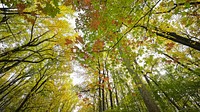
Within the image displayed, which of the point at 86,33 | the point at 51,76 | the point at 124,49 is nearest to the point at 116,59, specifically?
the point at 124,49

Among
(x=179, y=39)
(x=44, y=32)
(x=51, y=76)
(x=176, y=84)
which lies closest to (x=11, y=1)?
(x=179, y=39)

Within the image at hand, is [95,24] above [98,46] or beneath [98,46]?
above

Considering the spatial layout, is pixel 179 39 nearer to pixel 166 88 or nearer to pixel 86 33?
pixel 86 33

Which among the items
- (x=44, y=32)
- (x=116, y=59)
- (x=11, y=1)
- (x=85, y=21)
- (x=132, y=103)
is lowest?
(x=11, y=1)

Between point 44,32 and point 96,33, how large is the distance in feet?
16.8

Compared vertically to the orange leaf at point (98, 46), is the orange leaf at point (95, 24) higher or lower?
higher

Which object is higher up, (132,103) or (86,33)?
(132,103)

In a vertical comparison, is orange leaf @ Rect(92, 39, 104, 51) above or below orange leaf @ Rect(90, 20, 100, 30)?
below

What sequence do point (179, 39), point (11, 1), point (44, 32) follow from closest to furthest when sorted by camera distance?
point (11, 1)
point (179, 39)
point (44, 32)

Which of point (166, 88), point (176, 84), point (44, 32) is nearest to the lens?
point (44, 32)

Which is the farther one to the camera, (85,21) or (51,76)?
(51,76)

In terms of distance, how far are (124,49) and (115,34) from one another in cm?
76

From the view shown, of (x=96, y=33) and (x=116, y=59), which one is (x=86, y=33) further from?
(x=116, y=59)

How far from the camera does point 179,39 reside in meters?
4.05
